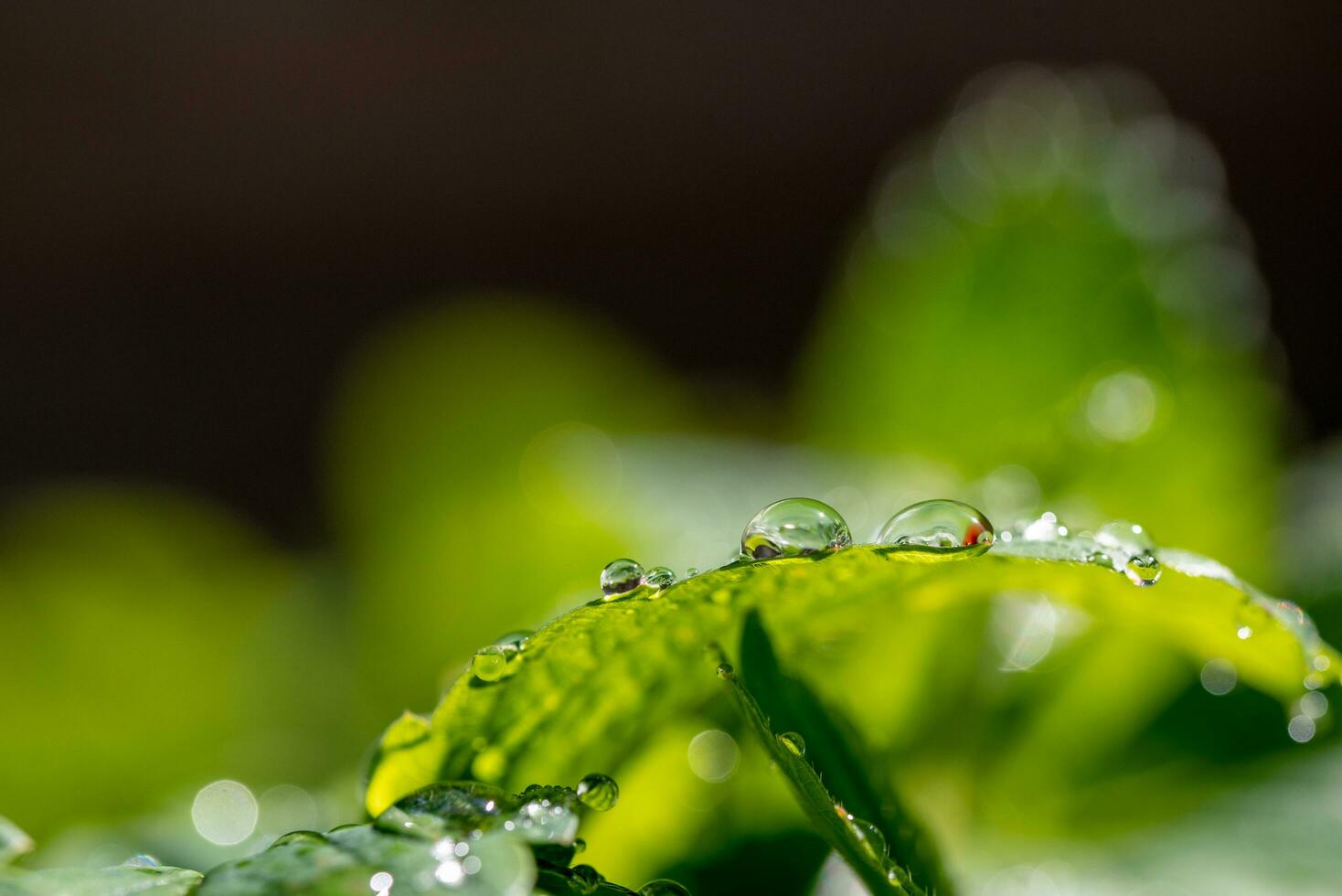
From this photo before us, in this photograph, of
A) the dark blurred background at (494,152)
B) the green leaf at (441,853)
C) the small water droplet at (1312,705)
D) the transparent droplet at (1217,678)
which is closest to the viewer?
the green leaf at (441,853)

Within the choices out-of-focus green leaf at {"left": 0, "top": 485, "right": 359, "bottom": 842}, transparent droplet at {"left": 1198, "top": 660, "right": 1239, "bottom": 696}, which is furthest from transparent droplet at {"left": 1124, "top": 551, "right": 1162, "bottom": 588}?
out-of-focus green leaf at {"left": 0, "top": 485, "right": 359, "bottom": 842}

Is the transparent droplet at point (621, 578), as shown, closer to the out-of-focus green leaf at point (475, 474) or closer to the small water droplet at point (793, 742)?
the small water droplet at point (793, 742)

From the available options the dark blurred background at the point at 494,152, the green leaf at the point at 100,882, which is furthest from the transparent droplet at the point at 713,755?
the dark blurred background at the point at 494,152

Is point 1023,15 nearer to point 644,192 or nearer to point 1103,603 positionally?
point 644,192

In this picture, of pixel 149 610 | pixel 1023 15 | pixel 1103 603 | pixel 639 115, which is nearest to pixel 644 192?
pixel 639 115

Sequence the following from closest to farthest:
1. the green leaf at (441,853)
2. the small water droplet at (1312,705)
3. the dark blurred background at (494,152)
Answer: the green leaf at (441,853)
the small water droplet at (1312,705)
the dark blurred background at (494,152)

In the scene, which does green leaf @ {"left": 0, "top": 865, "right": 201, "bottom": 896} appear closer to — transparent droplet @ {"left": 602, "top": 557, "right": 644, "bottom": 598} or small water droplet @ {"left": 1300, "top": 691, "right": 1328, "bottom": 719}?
transparent droplet @ {"left": 602, "top": 557, "right": 644, "bottom": 598}

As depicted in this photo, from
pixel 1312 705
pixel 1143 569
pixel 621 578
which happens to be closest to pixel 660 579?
pixel 621 578
